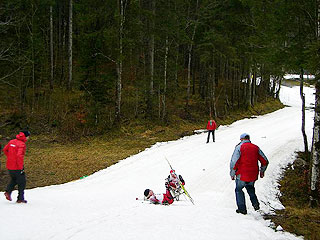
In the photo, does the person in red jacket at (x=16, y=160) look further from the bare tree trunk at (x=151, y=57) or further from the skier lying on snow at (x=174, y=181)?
the bare tree trunk at (x=151, y=57)

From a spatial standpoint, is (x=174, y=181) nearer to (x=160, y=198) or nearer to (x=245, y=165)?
(x=160, y=198)

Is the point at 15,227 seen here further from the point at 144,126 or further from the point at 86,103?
the point at 86,103

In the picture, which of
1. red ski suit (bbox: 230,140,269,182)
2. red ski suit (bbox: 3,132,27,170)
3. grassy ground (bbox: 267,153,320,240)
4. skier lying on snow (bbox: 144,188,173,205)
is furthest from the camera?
skier lying on snow (bbox: 144,188,173,205)

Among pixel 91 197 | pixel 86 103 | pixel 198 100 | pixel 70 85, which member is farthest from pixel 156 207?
pixel 198 100

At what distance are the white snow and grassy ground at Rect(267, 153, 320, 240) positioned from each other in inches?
14.3

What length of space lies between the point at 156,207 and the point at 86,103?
17.3 m

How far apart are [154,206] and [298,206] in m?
5.37

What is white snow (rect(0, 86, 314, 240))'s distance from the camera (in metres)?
5.00

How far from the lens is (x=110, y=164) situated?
13539 millimetres

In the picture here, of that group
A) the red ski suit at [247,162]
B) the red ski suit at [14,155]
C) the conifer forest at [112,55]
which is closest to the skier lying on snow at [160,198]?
the red ski suit at [247,162]

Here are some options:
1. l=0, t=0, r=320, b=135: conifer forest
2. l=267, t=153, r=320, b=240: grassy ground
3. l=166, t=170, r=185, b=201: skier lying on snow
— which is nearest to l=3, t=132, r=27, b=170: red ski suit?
l=166, t=170, r=185, b=201: skier lying on snow

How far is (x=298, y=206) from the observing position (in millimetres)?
9062

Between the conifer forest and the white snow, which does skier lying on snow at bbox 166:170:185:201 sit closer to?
the white snow

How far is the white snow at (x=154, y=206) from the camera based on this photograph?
5.00 m
